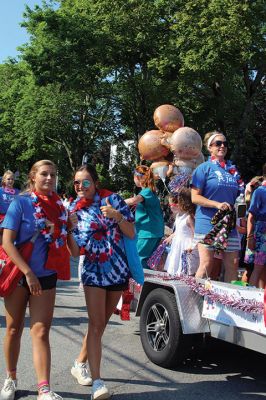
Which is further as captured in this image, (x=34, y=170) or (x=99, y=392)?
(x=34, y=170)

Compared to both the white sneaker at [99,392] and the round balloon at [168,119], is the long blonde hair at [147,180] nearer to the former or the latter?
the round balloon at [168,119]

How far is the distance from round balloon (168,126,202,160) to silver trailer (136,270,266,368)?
1743 mm

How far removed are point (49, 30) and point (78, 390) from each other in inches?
752

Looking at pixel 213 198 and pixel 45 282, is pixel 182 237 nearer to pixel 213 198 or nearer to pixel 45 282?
pixel 213 198

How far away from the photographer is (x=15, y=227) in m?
3.67

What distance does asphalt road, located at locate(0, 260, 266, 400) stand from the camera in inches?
164

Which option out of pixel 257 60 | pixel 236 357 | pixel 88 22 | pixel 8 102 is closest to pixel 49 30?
pixel 88 22

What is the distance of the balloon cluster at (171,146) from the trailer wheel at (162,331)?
5.89 feet

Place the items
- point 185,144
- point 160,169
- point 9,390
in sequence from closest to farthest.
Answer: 1. point 9,390
2. point 185,144
3. point 160,169

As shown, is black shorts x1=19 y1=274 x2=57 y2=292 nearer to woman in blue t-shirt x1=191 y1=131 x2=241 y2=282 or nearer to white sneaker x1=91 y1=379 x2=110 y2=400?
white sneaker x1=91 y1=379 x2=110 y2=400

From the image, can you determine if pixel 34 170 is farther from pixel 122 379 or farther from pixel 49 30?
pixel 49 30

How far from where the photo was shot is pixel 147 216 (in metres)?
5.59

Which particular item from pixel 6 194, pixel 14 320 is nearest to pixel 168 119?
pixel 6 194

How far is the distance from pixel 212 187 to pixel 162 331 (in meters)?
1.44
